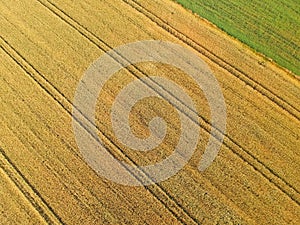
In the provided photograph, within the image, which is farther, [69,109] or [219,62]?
[219,62]

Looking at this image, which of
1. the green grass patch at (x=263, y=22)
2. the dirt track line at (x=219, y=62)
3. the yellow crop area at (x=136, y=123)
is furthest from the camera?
the green grass patch at (x=263, y=22)

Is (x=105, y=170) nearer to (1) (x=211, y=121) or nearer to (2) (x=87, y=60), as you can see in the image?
(1) (x=211, y=121)

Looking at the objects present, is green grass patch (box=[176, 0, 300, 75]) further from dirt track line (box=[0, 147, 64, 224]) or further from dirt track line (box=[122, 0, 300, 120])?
dirt track line (box=[0, 147, 64, 224])

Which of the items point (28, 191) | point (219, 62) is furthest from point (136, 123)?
point (219, 62)

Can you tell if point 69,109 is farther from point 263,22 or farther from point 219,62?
point 263,22

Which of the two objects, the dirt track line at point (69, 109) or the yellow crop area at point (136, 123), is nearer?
the dirt track line at point (69, 109)

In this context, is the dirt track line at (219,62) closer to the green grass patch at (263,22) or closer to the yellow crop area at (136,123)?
the yellow crop area at (136,123)

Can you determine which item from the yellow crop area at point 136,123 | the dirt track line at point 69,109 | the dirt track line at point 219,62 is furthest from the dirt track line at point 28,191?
the dirt track line at point 219,62
